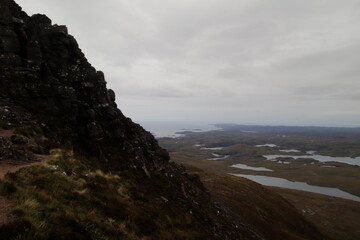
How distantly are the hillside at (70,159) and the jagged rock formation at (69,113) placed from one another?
129 millimetres

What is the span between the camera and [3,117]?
23234 mm

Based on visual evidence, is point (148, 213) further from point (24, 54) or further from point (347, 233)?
point (347, 233)

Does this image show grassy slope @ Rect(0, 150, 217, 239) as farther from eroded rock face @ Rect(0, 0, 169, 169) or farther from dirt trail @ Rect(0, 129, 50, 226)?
eroded rock face @ Rect(0, 0, 169, 169)

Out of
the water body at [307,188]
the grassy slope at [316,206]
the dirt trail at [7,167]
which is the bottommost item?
the water body at [307,188]

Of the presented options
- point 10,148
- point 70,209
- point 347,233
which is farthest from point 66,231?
point 347,233

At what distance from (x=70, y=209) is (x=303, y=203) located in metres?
135

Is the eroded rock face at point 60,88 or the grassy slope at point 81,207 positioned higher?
the eroded rock face at point 60,88

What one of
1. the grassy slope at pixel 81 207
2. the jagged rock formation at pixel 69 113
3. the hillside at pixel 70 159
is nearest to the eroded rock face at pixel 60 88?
the jagged rock formation at pixel 69 113

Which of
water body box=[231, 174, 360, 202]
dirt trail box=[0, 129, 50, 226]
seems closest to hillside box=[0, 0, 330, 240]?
dirt trail box=[0, 129, 50, 226]

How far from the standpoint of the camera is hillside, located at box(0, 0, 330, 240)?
41.0 feet

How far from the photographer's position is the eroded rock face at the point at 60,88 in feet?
93.4

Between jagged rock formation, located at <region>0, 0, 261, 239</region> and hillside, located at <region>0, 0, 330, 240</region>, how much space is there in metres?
0.13

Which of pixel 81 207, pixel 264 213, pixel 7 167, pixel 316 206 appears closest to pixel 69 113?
pixel 7 167

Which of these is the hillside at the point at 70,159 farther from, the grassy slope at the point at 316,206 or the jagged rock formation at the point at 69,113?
the grassy slope at the point at 316,206
